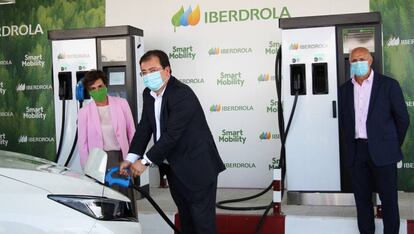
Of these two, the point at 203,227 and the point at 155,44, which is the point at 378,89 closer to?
the point at 203,227

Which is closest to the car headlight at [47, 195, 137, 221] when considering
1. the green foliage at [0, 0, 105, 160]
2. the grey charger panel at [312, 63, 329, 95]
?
the grey charger panel at [312, 63, 329, 95]

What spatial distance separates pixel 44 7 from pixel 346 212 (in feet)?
18.0

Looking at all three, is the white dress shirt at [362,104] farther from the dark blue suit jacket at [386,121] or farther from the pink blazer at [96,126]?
the pink blazer at [96,126]

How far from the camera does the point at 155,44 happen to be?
322 inches

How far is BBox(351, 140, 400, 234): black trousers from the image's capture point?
16.0 ft

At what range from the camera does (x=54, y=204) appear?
9.99ft

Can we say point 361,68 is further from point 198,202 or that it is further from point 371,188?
point 198,202

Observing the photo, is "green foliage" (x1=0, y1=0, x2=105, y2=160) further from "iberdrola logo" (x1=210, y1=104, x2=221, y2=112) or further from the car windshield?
the car windshield

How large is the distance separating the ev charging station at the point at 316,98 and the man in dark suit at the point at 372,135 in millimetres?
1051

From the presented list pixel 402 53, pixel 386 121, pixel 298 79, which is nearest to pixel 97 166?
pixel 386 121

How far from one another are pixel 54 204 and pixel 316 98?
12.6 ft

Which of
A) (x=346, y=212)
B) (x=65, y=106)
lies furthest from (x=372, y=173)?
(x=65, y=106)

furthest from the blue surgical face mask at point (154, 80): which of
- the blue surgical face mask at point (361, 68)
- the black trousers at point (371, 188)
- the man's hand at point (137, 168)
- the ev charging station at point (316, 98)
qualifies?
the ev charging station at point (316, 98)

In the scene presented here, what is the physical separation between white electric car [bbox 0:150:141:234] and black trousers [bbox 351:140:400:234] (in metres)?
2.40
